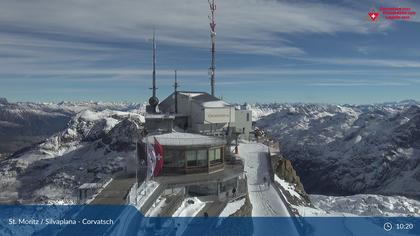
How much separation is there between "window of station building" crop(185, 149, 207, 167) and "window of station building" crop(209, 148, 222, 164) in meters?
0.71

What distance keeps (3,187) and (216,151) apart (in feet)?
569

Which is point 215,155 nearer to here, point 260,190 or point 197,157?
point 197,157

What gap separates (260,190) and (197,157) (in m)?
7.05

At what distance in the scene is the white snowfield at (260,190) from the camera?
34.7m

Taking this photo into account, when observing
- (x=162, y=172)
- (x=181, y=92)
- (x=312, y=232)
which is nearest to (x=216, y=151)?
(x=162, y=172)

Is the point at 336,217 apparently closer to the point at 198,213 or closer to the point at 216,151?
the point at 216,151

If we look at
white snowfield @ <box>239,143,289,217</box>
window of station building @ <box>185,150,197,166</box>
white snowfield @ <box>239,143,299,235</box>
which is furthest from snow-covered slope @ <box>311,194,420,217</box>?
window of station building @ <box>185,150,197,166</box>

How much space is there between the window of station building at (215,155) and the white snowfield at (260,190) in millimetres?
4015

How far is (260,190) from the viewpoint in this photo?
129 feet

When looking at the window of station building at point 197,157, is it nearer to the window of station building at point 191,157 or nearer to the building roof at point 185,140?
the window of station building at point 191,157

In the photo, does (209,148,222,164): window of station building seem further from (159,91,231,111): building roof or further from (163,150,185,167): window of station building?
(159,91,231,111): building roof

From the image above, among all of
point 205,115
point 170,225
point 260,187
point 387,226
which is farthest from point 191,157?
point 387,226

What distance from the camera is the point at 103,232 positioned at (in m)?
23.0

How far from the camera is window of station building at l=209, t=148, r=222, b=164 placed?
3769 cm
